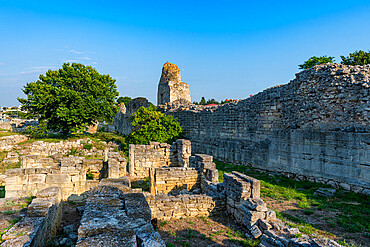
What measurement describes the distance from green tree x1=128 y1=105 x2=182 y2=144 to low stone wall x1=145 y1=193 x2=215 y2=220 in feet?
31.2

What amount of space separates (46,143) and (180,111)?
12.2 meters

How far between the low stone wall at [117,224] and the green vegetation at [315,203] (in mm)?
3963

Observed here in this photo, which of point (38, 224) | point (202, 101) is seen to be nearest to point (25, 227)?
point (38, 224)

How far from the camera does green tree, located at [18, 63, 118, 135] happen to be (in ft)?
64.7

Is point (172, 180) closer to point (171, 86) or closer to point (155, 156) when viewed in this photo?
point (155, 156)

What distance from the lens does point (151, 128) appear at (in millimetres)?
16125

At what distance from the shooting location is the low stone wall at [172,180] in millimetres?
8258

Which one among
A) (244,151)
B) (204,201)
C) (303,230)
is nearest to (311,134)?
(244,151)

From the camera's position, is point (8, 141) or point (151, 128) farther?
point (8, 141)

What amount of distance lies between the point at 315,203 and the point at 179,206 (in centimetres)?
447

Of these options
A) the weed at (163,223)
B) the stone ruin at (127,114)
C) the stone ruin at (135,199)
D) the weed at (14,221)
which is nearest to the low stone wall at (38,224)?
the stone ruin at (135,199)

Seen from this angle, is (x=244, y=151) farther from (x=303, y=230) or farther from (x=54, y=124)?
(x=54, y=124)

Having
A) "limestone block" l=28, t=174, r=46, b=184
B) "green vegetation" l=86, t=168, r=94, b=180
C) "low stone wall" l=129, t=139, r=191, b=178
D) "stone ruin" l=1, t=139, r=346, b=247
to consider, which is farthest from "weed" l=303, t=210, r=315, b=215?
"green vegetation" l=86, t=168, r=94, b=180

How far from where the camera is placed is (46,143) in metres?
19.0
